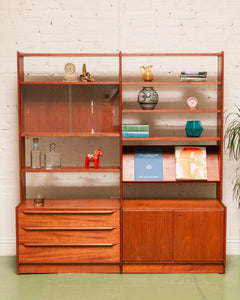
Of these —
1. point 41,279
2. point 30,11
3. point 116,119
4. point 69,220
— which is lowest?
point 41,279

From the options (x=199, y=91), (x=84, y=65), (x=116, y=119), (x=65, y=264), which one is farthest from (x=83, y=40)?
(x=65, y=264)

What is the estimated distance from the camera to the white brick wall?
398cm

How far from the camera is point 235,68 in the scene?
4.00 metres

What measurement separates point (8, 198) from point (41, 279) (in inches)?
40.2

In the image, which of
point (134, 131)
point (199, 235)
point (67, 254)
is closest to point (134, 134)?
point (134, 131)

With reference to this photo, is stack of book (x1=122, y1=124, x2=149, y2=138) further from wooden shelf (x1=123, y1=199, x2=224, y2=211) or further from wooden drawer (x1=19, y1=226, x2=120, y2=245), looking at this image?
wooden drawer (x1=19, y1=226, x2=120, y2=245)

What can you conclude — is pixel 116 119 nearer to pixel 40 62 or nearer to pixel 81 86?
pixel 81 86

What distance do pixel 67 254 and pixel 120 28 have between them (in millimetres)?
2328

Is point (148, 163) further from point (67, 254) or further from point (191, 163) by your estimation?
point (67, 254)

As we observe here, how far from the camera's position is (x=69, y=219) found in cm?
357

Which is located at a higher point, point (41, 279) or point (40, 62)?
point (40, 62)

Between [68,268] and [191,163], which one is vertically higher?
[191,163]

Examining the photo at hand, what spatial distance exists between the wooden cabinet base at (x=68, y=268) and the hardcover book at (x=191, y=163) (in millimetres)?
1076

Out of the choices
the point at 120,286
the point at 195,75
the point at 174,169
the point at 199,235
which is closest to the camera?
the point at 120,286
